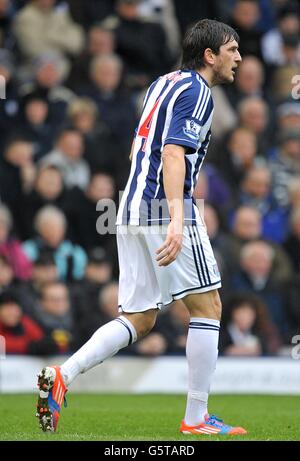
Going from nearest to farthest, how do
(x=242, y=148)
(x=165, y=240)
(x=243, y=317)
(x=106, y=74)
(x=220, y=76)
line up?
(x=165, y=240) → (x=220, y=76) → (x=243, y=317) → (x=242, y=148) → (x=106, y=74)

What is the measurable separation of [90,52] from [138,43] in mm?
794

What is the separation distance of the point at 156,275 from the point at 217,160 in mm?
7328

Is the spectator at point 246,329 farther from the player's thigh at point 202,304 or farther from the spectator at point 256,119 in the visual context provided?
the player's thigh at point 202,304

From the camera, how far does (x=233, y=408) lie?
8797 mm

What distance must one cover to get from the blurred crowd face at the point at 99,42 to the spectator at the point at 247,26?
1879 mm

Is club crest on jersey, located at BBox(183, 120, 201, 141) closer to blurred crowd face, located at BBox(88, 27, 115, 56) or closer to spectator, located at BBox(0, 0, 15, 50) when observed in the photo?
blurred crowd face, located at BBox(88, 27, 115, 56)

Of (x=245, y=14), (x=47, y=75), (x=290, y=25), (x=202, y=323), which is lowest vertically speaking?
(x=202, y=323)

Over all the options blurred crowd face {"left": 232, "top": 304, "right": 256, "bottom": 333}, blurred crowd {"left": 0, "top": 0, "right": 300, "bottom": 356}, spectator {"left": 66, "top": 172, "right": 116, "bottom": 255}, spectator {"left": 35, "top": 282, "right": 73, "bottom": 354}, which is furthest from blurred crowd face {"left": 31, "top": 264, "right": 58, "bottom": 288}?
blurred crowd face {"left": 232, "top": 304, "right": 256, "bottom": 333}

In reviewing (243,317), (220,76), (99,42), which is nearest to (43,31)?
(99,42)

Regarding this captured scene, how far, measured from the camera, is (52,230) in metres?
11.9

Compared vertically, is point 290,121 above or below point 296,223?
above

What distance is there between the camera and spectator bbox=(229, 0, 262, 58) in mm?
15117

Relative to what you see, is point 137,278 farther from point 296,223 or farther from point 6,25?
point 6,25

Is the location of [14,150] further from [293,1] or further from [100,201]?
[293,1]
